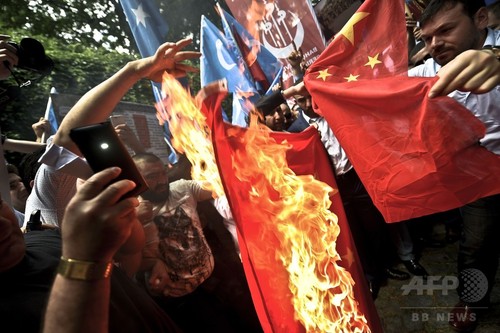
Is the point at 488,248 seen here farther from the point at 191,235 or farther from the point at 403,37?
the point at 191,235

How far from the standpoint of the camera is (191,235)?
2.30 metres

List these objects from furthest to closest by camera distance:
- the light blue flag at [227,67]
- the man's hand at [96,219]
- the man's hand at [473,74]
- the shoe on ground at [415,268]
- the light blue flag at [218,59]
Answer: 1. the light blue flag at [218,59]
2. the light blue flag at [227,67]
3. the shoe on ground at [415,268]
4. the man's hand at [473,74]
5. the man's hand at [96,219]

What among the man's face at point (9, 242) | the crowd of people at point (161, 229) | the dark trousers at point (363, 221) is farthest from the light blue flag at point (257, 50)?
the man's face at point (9, 242)

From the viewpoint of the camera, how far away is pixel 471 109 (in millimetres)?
2232

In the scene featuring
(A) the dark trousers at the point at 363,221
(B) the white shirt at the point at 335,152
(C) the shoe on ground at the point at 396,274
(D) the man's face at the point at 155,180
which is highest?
(D) the man's face at the point at 155,180

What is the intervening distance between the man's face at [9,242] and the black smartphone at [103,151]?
0.52 m

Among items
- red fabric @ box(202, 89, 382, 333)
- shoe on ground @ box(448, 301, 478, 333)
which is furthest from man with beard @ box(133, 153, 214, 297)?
shoe on ground @ box(448, 301, 478, 333)

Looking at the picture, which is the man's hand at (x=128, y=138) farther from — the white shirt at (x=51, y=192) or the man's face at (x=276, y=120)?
the man's face at (x=276, y=120)

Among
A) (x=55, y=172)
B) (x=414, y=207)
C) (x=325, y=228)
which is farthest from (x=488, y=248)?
(x=55, y=172)

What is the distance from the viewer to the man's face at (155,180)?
240 centimetres

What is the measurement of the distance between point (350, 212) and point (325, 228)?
5.21 feet

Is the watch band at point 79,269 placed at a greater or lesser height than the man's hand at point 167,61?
lesser

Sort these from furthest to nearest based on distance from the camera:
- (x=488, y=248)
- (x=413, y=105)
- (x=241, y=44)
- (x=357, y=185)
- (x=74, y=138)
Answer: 1. (x=241, y=44)
2. (x=357, y=185)
3. (x=488, y=248)
4. (x=413, y=105)
5. (x=74, y=138)

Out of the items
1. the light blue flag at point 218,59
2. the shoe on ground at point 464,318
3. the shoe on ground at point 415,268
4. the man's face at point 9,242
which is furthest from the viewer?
the light blue flag at point 218,59
